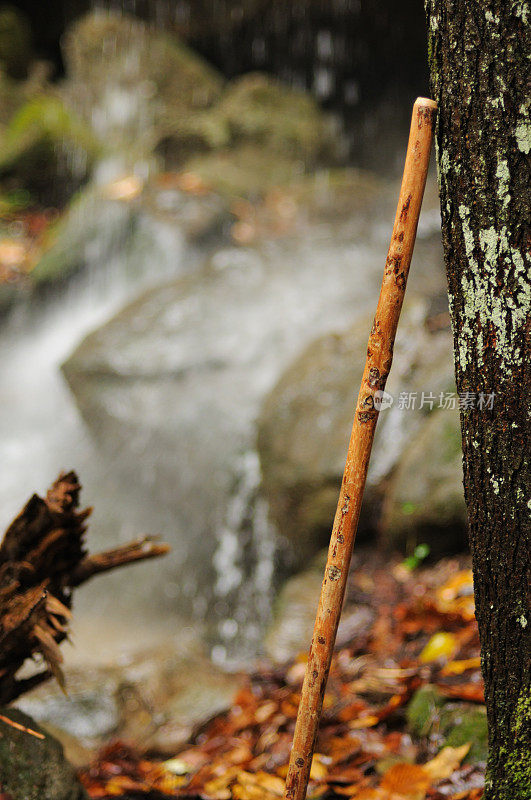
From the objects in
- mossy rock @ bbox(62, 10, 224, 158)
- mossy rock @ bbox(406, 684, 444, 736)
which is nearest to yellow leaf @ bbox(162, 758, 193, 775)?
mossy rock @ bbox(406, 684, 444, 736)

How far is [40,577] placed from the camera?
2.12 m

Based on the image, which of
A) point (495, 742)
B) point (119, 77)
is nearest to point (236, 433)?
point (495, 742)

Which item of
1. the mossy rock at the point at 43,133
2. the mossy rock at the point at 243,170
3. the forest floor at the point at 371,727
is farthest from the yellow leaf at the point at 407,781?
the mossy rock at the point at 43,133

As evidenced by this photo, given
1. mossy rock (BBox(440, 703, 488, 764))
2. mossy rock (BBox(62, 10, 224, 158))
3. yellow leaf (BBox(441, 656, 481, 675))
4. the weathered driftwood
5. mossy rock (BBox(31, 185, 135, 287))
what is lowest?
mossy rock (BBox(440, 703, 488, 764))

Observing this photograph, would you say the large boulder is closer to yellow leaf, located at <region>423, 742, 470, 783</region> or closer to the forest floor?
the forest floor

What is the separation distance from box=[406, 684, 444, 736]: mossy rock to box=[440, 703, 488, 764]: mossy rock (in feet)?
0.12

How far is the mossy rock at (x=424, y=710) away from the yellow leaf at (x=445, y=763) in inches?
6.3

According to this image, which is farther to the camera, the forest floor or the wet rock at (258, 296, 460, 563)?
the wet rock at (258, 296, 460, 563)

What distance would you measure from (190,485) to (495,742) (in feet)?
13.6

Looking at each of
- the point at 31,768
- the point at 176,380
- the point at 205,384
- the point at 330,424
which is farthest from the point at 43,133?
the point at 31,768

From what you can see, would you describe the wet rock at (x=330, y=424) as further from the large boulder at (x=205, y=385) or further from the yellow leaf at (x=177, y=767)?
the yellow leaf at (x=177, y=767)

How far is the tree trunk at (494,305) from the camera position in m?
1.39

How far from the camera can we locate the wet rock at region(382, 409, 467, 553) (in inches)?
150

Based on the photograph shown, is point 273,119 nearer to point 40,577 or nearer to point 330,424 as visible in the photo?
point 330,424
